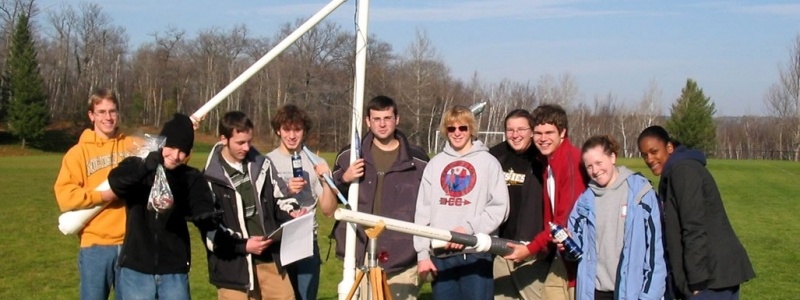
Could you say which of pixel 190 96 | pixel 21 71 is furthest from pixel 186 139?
pixel 190 96

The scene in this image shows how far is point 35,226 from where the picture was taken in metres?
16.8

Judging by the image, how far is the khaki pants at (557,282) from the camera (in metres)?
6.00

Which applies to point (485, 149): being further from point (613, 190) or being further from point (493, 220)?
point (613, 190)

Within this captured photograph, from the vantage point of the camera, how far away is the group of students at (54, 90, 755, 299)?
17.1 feet

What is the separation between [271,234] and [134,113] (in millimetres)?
83938

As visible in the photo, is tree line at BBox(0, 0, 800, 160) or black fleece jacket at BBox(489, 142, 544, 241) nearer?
black fleece jacket at BBox(489, 142, 544, 241)

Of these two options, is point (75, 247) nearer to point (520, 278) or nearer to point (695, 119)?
point (520, 278)

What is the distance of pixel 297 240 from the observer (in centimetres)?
543

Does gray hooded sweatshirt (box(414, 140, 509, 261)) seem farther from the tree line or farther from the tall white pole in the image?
the tree line

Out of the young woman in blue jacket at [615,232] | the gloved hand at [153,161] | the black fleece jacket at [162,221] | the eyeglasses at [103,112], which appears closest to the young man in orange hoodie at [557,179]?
the young woman in blue jacket at [615,232]

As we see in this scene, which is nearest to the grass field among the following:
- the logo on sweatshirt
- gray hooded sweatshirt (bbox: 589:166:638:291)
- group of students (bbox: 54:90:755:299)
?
group of students (bbox: 54:90:755:299)

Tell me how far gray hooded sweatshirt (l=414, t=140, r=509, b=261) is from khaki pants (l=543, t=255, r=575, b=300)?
2.19ft

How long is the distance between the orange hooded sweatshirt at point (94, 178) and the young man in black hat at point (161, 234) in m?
0.18

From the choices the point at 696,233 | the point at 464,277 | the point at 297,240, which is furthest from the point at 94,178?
the point at 696,233
